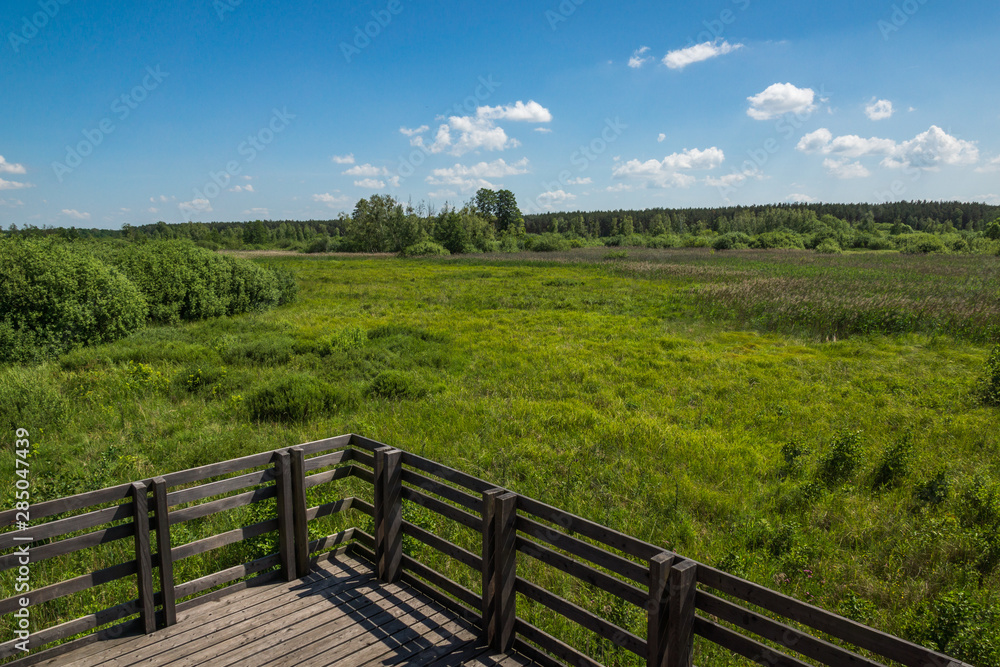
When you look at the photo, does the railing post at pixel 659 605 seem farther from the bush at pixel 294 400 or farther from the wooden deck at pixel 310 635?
the bush at pixel 294 400

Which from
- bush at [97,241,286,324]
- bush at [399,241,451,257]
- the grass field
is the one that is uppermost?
bush at [399,241,451,257]

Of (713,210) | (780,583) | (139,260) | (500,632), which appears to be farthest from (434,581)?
(713,210)

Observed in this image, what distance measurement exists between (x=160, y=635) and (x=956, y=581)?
24.8 ft

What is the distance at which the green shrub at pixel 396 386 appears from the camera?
1195 centimetres

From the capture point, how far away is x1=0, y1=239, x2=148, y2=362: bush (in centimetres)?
1383

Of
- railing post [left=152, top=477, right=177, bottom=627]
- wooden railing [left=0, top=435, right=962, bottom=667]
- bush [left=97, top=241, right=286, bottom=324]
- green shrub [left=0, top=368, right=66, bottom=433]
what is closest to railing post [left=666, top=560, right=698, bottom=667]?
wooden railing [left=0, top=435, right=962, bottom=667]

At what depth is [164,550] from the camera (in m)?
4.25

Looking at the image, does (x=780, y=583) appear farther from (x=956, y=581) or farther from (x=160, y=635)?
(x=160, y=635)

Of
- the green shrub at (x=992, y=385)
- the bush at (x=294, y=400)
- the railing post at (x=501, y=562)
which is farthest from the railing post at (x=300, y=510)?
the green shrub at (x=992, y=385)

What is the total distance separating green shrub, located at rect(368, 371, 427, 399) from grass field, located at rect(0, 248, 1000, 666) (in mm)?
52

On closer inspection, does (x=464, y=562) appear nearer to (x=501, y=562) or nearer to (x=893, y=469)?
(x=501, y=562)

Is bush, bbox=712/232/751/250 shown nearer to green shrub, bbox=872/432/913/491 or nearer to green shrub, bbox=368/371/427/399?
green shrub, bbox=368/371/427/399

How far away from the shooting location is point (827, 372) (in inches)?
525

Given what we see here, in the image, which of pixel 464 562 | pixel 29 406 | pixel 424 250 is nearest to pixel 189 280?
pixel 29 406
